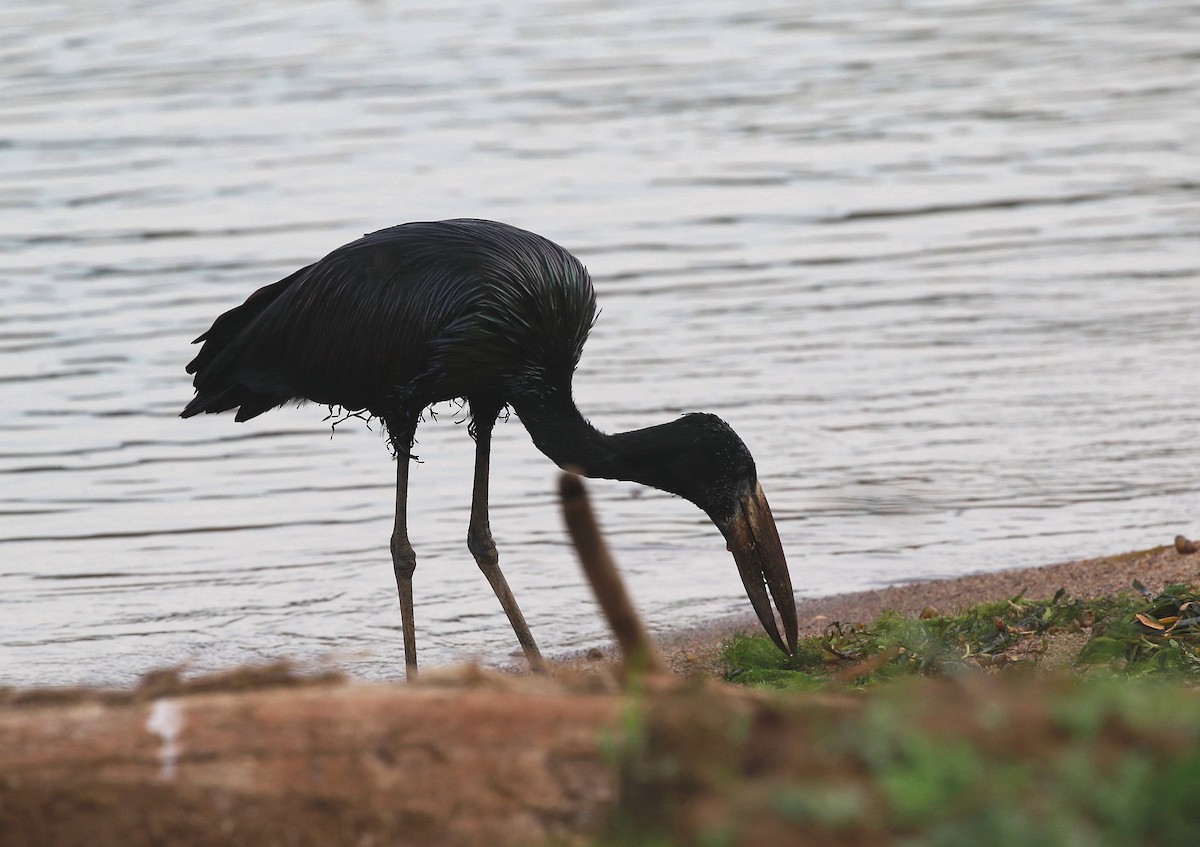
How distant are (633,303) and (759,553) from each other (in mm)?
6446

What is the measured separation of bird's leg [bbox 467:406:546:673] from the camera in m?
6.32

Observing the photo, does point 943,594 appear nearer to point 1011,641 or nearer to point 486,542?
point 1011,641

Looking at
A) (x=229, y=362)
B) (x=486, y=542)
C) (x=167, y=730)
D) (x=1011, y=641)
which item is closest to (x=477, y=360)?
(x=486, y=542)

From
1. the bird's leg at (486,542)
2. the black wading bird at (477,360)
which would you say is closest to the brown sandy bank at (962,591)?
the bird's leg at (486,542)

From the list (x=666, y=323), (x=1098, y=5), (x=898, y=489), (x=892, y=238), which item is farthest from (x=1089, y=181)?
(x=1098, y=5)

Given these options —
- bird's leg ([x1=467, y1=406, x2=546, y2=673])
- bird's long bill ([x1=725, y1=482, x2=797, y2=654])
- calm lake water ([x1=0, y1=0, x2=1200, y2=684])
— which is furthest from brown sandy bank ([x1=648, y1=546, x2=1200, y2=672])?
bird's long bill ([x1=725, y1=482, x2=797, y2=654])

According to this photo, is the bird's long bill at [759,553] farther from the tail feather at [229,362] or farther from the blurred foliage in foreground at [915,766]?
the blurred foliage in foreground at [915,766]

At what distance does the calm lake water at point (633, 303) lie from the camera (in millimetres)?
7996

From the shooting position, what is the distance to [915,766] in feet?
8.40

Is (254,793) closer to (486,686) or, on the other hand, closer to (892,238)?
(486,686)

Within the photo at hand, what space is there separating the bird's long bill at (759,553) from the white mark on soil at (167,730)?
3.00 m

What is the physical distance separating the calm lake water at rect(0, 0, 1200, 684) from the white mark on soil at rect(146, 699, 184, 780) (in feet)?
12.9

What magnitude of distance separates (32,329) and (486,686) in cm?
963

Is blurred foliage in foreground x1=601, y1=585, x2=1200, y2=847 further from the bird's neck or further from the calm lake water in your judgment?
the calm lake water
